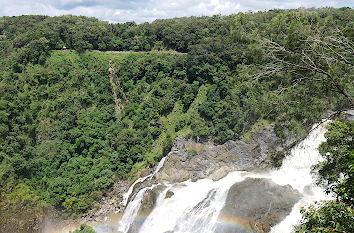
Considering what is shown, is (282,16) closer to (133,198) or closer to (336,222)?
(336,222)

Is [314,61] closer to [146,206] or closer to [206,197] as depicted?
[206,197]

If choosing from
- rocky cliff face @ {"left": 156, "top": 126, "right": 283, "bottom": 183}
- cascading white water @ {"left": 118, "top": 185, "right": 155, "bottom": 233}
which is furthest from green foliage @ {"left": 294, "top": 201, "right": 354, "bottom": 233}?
cascading white water @ {"left": 118, "top": 185, "right": 155, "bottom": 233}

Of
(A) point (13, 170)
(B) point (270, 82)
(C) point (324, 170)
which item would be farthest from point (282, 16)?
(A) point (13, 170)

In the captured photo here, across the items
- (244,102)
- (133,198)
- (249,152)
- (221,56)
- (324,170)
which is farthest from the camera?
(221,56)

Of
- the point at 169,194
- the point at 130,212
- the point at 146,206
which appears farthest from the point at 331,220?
the point at 130,212

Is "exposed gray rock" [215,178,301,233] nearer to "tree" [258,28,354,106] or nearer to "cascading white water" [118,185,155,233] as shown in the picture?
"cascading white water" [118,185,155,233]

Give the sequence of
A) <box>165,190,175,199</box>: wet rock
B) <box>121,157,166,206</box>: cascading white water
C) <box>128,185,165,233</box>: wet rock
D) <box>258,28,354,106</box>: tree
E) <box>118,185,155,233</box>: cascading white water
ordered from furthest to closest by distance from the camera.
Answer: <box>121,157,166,206</box>: cascading white water → <box>118,185,155,233</box>: cascading white water → <box>165,190,175,199</box>: wet rock → <box>128,185,165,233</box>: wet rock → <box>258,28,354,106</box>: tree

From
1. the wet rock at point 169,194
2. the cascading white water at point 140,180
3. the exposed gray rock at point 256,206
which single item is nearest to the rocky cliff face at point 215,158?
the cascading white water at point 140,180
